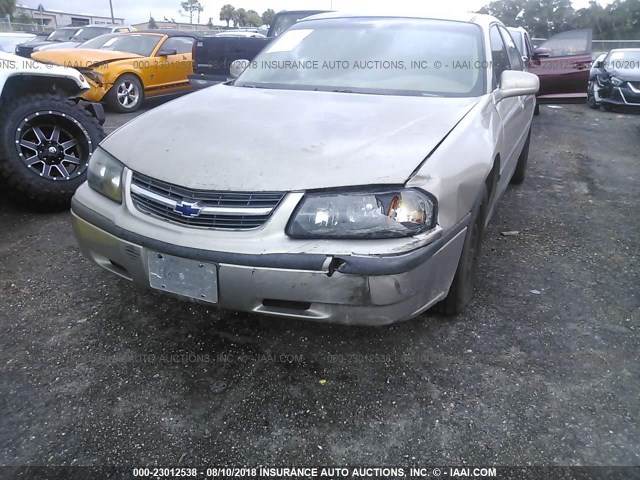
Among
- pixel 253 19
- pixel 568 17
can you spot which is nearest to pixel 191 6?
pixel 253 19

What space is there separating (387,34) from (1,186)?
9.80 ft

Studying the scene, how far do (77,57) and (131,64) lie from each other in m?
0.81

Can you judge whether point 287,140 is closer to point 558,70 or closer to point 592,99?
point 558,70

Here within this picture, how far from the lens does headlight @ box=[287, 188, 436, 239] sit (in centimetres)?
184

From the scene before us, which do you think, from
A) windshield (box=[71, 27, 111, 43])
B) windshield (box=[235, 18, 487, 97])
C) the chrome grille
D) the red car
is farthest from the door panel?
the chrome grille

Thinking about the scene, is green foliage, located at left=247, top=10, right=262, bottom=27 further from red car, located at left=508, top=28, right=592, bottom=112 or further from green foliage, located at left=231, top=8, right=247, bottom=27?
red car, located at left=508, top=28, right=592, bottom=112

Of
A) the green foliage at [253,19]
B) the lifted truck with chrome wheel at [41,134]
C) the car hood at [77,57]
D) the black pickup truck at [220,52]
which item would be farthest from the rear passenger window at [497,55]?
the green foliage at [253,19]

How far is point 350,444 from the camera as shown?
1815 millimetres

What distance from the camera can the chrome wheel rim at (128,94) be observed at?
26.7 feet

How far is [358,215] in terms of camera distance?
1.85m

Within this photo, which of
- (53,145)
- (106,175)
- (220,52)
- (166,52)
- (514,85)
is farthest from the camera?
(166,52)

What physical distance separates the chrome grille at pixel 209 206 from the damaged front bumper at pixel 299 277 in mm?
64

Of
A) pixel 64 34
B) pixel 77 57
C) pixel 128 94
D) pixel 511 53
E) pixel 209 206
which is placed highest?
pixel 64 34

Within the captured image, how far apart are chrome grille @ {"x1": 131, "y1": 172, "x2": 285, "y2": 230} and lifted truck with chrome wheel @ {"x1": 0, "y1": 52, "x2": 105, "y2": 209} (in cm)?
219
